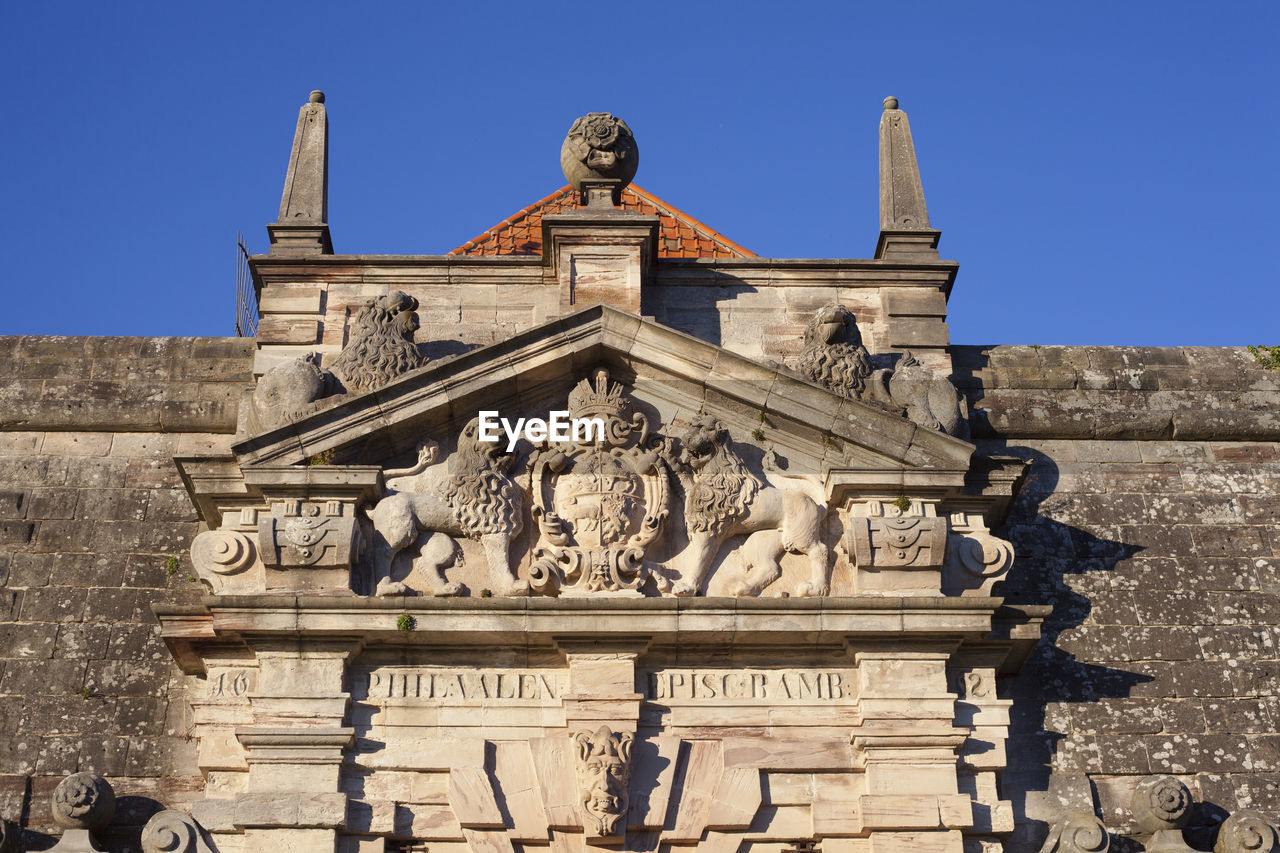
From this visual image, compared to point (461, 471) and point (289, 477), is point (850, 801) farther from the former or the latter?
point (289, 477)

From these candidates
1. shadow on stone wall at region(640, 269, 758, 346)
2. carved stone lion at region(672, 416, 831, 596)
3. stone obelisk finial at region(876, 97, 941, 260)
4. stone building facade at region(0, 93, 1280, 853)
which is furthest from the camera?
stone obelisk finial at region(876, 97, 941, 260)

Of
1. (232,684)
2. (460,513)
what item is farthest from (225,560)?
(460,513)

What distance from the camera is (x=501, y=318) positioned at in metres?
12.6

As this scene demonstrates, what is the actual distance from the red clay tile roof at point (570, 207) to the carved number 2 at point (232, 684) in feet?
17.4

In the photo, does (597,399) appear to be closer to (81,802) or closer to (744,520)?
(744,520)

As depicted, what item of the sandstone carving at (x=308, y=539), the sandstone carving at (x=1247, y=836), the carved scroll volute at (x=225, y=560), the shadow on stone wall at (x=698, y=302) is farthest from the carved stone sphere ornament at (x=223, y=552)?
the sandstone carving at (x=1247, y=836)

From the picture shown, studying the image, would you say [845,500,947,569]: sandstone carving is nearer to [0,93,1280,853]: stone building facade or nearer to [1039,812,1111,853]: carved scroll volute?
[0,93,1280,853]: stone building facade

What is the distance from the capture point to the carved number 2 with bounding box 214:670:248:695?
35.2ft

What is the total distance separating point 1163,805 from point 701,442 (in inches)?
137

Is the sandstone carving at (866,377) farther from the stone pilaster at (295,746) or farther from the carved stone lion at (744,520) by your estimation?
the stone pilaster at (295,746)

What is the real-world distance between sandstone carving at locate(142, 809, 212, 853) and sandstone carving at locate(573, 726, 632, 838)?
84.9 inches

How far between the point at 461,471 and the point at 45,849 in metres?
3.27

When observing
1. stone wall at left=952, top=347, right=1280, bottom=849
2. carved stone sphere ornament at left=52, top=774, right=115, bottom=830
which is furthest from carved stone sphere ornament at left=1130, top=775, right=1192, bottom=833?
carved stone sphere ornament at left=52, top=774, right=115, bottom=830

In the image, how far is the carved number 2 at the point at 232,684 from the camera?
10734 mm
